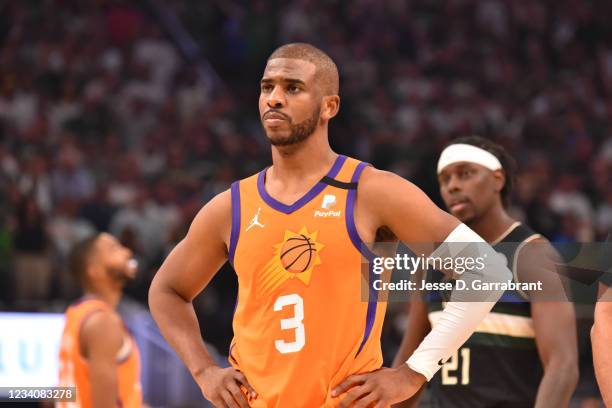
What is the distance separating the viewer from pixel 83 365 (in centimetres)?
582

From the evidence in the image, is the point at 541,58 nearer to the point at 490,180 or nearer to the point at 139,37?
the point at 139,37

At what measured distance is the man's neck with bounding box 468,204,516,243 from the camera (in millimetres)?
5215

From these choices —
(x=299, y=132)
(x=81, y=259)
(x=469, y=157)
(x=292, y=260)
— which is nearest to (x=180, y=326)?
(x=292, y=260)

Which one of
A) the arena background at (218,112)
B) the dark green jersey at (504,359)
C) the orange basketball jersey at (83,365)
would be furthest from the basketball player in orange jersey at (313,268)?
the arena background at (218,112)

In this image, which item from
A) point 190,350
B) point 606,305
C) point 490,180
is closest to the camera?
point 606,305

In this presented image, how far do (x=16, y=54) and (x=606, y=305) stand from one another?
12.0 m

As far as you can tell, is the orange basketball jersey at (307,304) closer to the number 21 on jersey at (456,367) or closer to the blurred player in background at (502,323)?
the blurred player in background at (502,323)

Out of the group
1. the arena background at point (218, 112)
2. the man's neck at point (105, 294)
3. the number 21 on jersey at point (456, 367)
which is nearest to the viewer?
the number 21 on jersey at point (456, 367)

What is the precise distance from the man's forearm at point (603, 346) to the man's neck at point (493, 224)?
133 cm

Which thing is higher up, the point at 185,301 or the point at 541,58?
the point at 541,58

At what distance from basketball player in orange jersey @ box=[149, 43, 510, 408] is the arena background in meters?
5.00

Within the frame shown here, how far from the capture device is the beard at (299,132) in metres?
4.05

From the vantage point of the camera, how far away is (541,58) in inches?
675

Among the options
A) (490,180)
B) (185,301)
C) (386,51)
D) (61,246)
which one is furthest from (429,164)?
(185,301)
